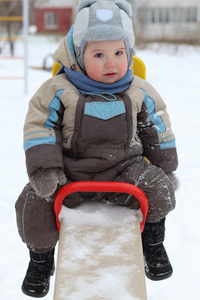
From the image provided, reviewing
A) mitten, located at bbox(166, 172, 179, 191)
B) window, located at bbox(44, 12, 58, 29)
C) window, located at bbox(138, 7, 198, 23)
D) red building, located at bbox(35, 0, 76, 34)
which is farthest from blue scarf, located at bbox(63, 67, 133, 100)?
window, located at bbox(44, 12, 58, 29)

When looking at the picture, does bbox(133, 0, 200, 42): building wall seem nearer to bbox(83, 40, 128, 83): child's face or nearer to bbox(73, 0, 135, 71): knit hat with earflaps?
bbox(73, 0, 135, 71): knit hat with earflaps

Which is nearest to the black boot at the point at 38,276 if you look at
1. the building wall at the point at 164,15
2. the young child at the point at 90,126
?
the young child at the point at 90,126

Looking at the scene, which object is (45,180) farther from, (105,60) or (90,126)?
(105,60)

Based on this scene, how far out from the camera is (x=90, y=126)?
1.98m

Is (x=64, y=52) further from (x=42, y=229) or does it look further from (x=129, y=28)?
(x=42, y=229)

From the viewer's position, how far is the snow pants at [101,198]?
1997mm

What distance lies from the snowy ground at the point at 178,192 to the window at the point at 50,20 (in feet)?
60.5

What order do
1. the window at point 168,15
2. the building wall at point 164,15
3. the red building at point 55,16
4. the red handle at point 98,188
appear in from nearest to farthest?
the red handle at point 98,188 → the building wall at point 164,15 → the window at point 168,15 → the red building at point 55,16

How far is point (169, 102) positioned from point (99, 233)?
6054 millimetres

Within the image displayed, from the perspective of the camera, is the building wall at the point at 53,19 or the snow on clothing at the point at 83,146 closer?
the snow on clothing at the point at 83,146

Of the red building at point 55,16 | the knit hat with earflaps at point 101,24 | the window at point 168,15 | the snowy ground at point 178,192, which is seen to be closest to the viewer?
the knit hat with earflaps at point 101,24

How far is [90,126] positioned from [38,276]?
2.59 ft

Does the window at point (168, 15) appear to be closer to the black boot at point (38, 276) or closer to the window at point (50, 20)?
the window at point (50, 20)

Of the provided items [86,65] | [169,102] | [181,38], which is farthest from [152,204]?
[181,38]
